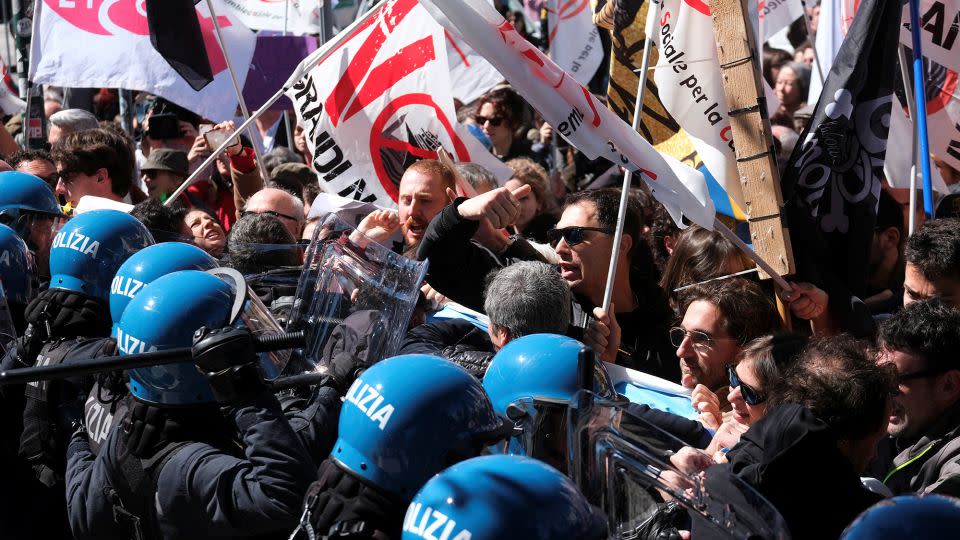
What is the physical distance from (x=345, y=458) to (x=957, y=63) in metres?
4.58

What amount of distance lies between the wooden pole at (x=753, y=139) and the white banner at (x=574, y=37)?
540 centimetres

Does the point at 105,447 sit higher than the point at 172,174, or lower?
higher

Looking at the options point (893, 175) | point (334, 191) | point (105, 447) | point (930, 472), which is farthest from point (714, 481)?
point (893, 175)

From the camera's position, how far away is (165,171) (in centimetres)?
843

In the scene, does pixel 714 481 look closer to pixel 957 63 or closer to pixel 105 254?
pixel 105 254

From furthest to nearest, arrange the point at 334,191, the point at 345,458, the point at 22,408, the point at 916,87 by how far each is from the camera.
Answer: the point at 334,191 < the point at 916,87 < the point at 22,408 < the point at 345,458

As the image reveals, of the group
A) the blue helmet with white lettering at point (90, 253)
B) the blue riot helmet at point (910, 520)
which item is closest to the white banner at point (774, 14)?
the blue helmet with white lettering at point (90, 253)

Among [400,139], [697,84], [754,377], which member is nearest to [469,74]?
[400,139]

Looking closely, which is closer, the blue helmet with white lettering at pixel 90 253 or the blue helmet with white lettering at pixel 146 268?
the blue helmet with white lettering at pixel 146 268

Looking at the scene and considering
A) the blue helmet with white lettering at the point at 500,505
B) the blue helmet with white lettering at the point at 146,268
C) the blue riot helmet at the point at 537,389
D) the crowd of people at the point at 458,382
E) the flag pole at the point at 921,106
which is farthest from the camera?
the flag pole at the point at 921,106

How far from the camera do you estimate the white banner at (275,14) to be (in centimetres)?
1107

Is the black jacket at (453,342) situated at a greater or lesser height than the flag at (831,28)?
lesser

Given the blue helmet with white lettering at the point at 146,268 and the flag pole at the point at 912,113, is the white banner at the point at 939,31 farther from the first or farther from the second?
the blue helmet with white lettering at the point at 146,268

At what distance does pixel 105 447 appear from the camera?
3.69 m
